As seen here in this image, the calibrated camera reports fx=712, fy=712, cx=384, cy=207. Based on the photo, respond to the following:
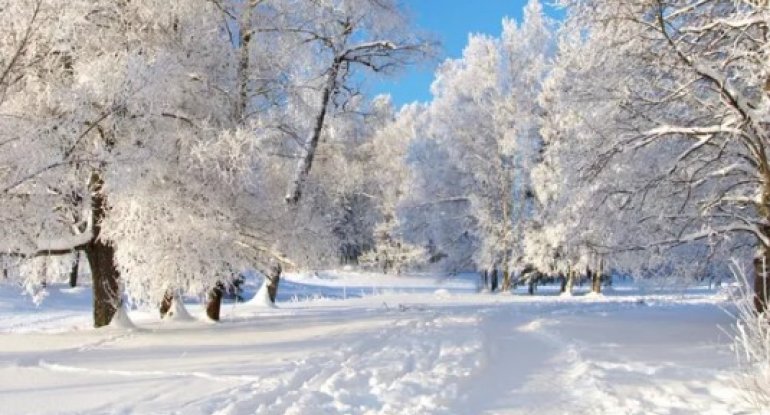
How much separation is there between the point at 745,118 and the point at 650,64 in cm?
208

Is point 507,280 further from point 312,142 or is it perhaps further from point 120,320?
point 120,320

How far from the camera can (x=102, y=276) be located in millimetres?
12133

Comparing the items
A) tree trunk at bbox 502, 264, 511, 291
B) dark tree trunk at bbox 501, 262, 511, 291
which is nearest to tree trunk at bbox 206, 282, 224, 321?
dark tree trunk at bbox 501, 262, 511, 291

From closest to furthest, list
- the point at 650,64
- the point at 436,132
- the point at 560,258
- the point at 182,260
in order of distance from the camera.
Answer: the point at 650,64 < the point at 182,260 < the point at 560,258 < the point at 436,132

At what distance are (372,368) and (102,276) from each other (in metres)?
6.19

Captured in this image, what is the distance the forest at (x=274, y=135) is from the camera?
31.0 ft

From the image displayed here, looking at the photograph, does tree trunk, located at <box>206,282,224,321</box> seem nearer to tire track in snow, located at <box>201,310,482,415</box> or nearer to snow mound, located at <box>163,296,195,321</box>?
snow mound, located at <box>163,296,195,321</box>

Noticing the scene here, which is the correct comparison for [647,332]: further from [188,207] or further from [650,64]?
[188,207]

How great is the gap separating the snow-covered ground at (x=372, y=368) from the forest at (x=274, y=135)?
0.91 meters

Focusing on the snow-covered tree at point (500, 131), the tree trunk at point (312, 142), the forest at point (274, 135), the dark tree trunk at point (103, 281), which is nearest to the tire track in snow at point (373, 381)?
the forest at point (274, 135)

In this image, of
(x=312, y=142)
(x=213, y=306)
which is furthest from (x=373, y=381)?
(x=312, y=142)

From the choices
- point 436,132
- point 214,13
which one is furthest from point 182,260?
point 436,132

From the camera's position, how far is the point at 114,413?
577cm

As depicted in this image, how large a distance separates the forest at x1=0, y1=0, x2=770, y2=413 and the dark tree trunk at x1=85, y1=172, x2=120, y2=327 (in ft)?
Result: 0.12
